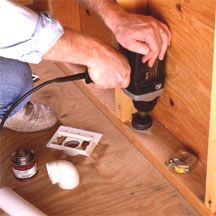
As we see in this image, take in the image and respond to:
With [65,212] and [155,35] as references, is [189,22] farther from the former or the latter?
[65,212]

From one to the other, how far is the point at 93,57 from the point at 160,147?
0.37 m

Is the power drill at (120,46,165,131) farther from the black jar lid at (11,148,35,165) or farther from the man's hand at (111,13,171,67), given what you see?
the black jar lid at (11,148,35,165)

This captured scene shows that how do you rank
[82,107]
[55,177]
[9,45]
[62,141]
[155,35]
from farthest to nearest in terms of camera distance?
[82,107], [62,141], [55,177], [155,35], [9,45]

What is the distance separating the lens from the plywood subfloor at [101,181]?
1.17 metres

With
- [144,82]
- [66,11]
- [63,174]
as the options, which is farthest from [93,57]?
[66,11]

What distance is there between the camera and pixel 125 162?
4.30ft

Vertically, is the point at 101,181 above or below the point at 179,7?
below

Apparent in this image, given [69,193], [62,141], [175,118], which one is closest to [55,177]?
[69,193]

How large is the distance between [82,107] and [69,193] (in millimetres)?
400

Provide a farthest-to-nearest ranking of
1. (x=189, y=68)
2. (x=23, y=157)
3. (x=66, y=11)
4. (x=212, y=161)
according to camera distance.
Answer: (x=66, y=11) → (x=23, y=157) → (x=189, y=68) → (x=212, y=161)

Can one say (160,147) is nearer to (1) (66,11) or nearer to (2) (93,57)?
(2) (93,57)

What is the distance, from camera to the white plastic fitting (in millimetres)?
1208

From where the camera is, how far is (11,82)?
1.18 meters

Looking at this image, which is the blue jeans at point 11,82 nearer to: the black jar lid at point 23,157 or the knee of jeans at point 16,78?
the knee of jeans at point 16,78
